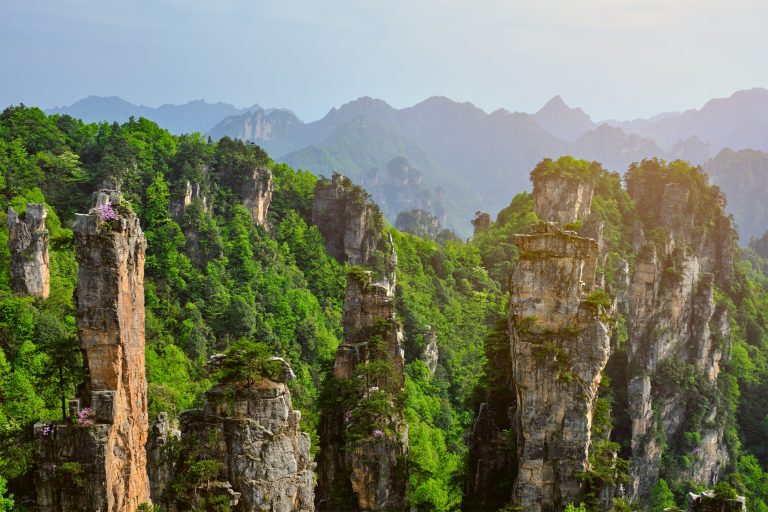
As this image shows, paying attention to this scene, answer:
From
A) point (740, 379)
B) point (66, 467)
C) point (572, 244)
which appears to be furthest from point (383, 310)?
point (740, 379)

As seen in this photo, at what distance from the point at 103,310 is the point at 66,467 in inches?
172

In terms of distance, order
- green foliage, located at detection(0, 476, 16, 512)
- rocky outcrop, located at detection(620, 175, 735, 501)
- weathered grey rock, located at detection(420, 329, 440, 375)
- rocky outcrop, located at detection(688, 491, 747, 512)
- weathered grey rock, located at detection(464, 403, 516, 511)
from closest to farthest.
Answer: rocky outcrop, located at detection(688, 491, 747, 512), green foliage, located at detection(0, 476, 16, 512), weathered grey rock, located at detection(464, 403, 516, 511), rocky outcrop, located at detection(620, 175, 735, 501), weathered grey rock, located at detection(420, 329, 440, 375)

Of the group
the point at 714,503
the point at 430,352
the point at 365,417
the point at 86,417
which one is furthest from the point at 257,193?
the point at 714,503

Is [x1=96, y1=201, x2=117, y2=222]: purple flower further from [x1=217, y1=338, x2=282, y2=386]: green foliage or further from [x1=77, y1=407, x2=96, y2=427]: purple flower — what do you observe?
[x1=77, y1=407, x2=96, y2=427]: purple flower

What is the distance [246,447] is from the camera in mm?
18156

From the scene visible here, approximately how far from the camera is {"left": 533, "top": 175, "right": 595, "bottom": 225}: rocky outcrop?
2376 inches

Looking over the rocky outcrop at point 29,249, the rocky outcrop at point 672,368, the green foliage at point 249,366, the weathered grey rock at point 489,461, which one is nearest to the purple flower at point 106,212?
the green foliage at point 249,366

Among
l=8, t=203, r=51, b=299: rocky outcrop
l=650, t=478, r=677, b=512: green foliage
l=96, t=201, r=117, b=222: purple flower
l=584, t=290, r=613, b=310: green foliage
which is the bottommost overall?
l=650, t=478, r=677, b=512: green foliage

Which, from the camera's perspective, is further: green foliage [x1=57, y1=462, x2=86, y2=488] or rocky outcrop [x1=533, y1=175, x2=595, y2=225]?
rocky outcrop [x1=533, y1=175, x2=595, y2=225]

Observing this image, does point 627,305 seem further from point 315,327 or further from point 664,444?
point 315,327

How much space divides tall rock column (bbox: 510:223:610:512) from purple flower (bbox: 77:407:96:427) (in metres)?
15.0

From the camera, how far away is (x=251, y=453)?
59.6 feet

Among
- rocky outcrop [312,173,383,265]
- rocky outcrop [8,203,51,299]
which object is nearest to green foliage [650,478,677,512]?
rocky outcrop [312,173,383,265]

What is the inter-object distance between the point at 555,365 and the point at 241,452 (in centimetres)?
1238
